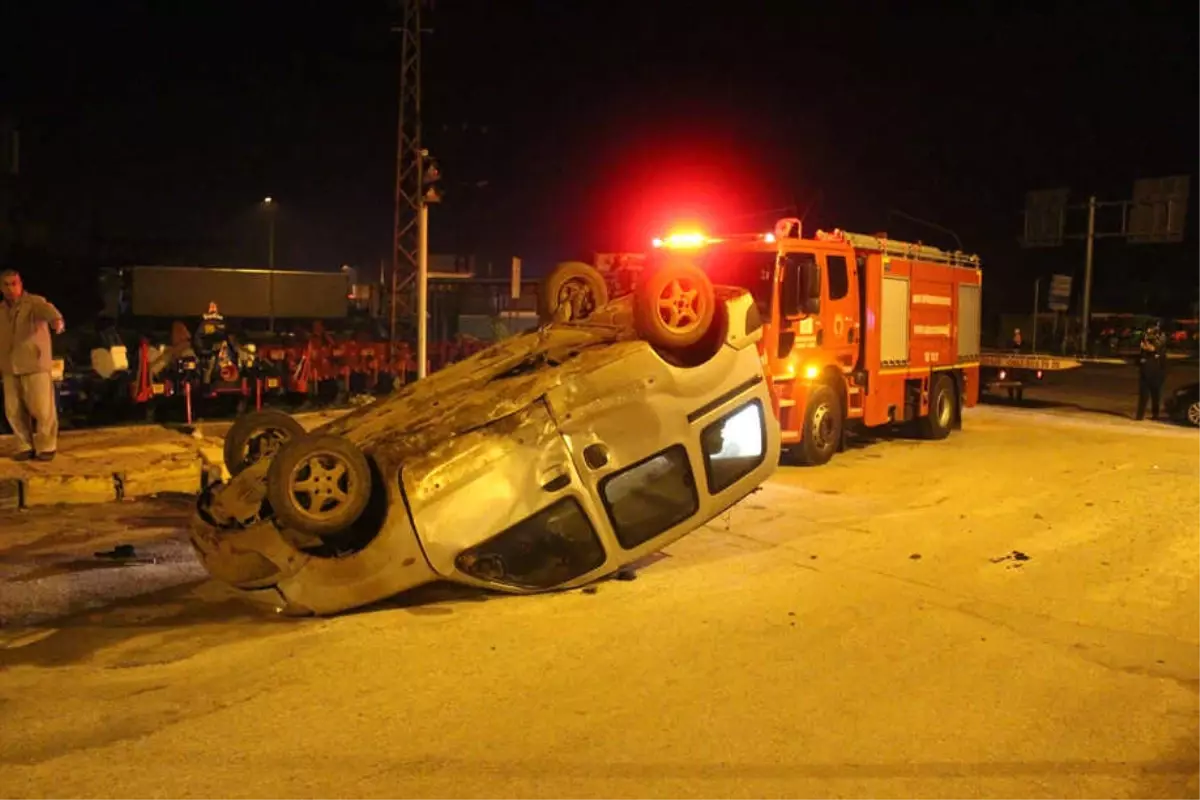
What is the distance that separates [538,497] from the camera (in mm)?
5957

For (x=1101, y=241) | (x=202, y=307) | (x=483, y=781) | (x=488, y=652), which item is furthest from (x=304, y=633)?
(x=1101, y=241)

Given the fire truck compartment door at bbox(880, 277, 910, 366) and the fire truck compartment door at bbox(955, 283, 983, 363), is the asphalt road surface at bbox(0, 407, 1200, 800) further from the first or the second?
the fire truck compartment door at bbox(955, 283, 983, 363)

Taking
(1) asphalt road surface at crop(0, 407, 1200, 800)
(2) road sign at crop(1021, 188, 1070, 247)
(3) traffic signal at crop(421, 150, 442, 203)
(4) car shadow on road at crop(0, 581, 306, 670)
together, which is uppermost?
(2) road sign at crop(1021, 188, 1070, 247)

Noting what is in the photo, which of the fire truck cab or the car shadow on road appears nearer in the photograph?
the car shadow on road

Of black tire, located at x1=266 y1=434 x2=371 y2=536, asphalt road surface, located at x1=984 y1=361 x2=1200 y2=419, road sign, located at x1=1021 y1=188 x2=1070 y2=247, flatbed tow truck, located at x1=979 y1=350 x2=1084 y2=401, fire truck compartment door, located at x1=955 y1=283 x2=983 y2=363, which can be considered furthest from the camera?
road sign, located at x1=1021 y1=188 x2=1070 y2=247

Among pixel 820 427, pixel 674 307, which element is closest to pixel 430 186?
pixel 820 427

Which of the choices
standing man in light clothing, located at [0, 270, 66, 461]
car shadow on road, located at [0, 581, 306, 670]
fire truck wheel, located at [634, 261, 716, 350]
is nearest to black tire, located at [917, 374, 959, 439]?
fire truck wheel, located at [634, 261, 716, 350]

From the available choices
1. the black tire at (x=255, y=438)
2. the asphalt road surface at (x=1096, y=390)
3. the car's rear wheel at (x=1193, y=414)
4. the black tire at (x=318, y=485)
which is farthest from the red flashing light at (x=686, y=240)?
the asphalt road surface at (x=1096, y=390)

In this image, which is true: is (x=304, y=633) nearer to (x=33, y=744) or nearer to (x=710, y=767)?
(x=33, y=744)

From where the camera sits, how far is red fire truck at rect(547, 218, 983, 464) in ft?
39.4

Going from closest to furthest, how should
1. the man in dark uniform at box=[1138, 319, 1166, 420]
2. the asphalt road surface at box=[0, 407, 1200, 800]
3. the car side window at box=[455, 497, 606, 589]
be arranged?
the asphalt road surface at box=[0, 407, 1200, 800]
the car side window at box=[455, 497, 606, 589]
the man in dark uniform at box=[1138, 319, 1166, 420]

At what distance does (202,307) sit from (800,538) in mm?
36653

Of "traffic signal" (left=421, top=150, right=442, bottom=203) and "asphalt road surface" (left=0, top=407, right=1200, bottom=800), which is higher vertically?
"traffic signal" (left=421, top=150, right=442, bottom=203)

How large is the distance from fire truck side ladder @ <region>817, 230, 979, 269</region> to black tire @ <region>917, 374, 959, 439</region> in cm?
183
